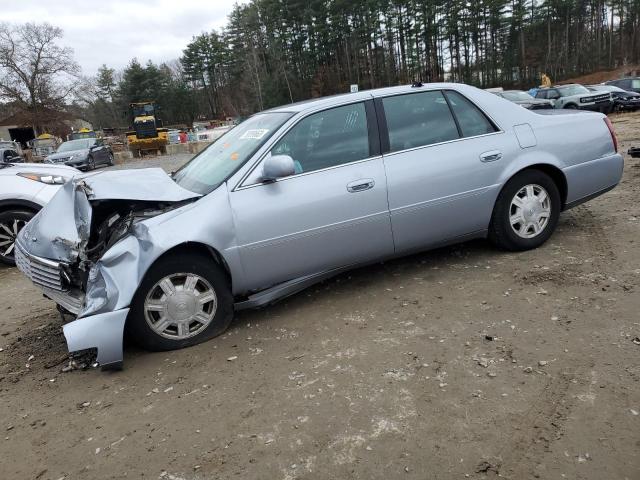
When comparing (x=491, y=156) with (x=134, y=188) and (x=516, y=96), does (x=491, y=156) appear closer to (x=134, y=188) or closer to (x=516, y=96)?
(x=134, y=188)

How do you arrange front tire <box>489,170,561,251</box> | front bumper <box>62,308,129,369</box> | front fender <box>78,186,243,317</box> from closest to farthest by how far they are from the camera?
front bumper <box>62,308,129,369</box> → front fender <box>78,186,243,317</box> → front tire <box>489,170,561,251</box>

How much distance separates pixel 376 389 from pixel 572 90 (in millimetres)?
21916

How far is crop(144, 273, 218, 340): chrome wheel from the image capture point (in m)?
3.39

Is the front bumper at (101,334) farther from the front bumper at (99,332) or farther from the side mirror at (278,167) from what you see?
the side mirror at (278,167)

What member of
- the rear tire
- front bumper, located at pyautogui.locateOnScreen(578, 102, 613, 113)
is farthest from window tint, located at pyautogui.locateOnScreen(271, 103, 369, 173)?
front bumper, located at pyautogui.locateOnScreen(578, 102, 613, 113)

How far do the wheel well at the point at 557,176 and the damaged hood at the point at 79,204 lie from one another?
3.04 metres

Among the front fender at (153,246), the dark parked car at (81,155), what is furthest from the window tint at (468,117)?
the dark parked car at (81,155)

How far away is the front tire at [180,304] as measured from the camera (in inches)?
132

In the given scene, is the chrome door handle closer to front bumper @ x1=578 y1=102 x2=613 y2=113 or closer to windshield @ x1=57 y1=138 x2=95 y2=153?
front bumper @ x1=578 y1=102 x2=613 y2=113

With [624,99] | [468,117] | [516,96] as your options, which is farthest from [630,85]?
[468,117]

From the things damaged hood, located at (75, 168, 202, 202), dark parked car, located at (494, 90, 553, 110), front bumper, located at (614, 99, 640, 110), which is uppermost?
damaged hood, located at (75, 168, 202, 202)

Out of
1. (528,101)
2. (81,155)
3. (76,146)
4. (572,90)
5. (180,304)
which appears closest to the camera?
(180,304)

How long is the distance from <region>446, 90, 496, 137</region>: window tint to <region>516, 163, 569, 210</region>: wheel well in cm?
56

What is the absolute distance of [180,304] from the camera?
345 centimetres
